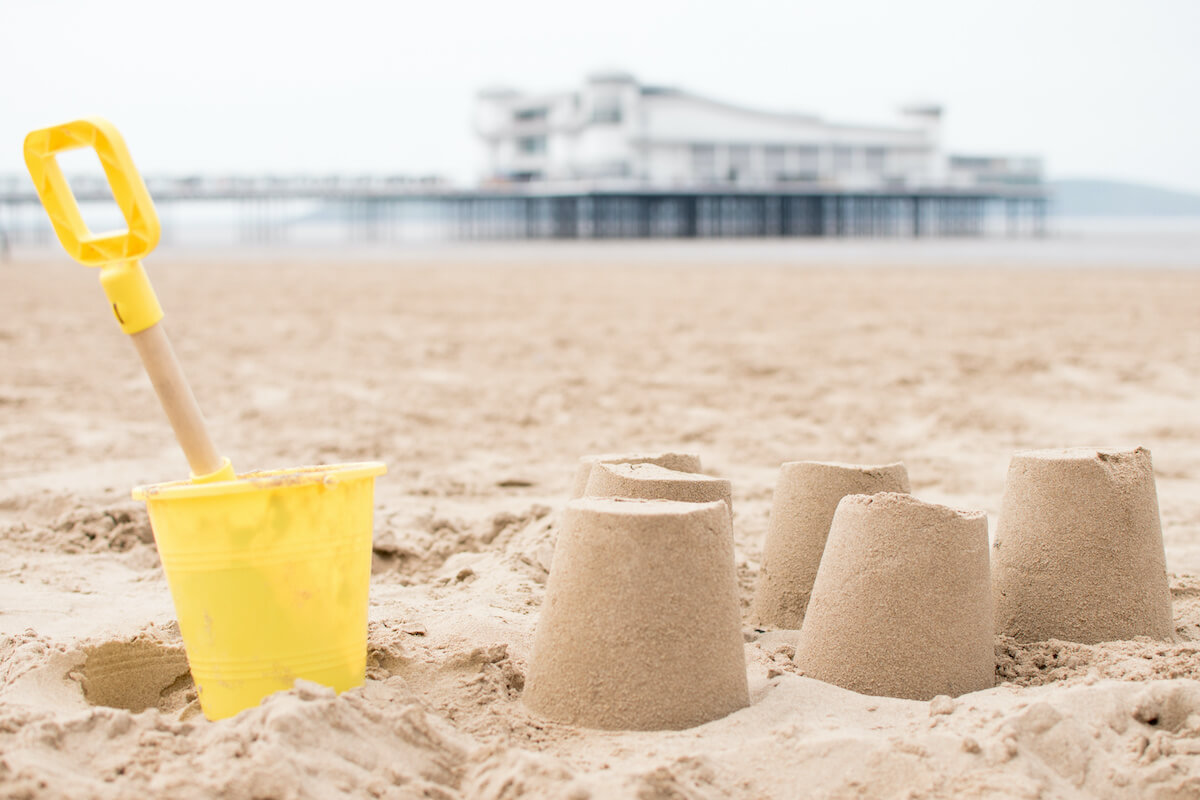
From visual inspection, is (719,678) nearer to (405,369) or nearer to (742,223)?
(405,369)

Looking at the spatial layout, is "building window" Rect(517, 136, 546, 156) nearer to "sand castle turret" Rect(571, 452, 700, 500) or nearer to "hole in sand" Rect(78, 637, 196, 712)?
"sand castle turret" Rect(571, 452, 700, 500)

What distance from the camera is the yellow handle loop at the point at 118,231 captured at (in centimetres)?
228

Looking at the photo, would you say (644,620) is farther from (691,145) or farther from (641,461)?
(691,145)

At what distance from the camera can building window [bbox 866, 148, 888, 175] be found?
6400cm

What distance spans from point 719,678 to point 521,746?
435 millimetres

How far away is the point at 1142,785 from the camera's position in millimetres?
2131

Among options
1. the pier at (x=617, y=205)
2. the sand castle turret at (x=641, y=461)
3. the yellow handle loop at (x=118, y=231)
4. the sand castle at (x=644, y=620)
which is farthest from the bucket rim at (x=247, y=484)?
the pier at (x=617, y=205)

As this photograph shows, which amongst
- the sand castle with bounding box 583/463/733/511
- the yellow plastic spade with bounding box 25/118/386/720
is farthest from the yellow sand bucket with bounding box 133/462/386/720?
the sand castle with bounding box 583/463/733/511

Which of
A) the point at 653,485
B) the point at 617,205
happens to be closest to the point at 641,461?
the point at 653,485

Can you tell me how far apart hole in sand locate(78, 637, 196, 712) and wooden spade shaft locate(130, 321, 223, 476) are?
609 millimetres

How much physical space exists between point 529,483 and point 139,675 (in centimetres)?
270

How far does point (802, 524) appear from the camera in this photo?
3199 mm

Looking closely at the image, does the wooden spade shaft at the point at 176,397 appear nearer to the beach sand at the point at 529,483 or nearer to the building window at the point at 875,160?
the beach sand at the point at 529,483

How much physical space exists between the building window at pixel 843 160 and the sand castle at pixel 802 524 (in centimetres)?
6187
